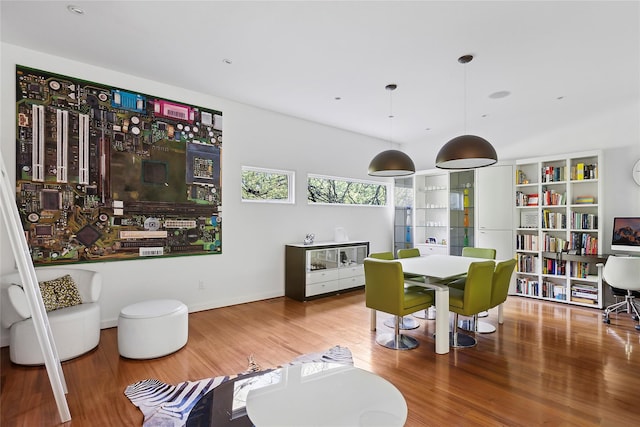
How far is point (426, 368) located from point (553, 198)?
3979 mm

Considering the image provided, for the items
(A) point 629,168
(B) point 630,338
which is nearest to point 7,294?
(B) point 630,338

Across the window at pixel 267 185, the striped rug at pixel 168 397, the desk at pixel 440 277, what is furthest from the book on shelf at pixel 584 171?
the striped rug at pixel 168 397

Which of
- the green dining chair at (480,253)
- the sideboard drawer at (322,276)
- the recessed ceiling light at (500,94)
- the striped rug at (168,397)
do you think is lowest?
the striped rug at (168,397)

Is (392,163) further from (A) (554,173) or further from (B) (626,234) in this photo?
(B) (626,234)

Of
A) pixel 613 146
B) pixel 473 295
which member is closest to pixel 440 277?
pixel 473 295

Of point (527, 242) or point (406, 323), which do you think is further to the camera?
point (527, 242)

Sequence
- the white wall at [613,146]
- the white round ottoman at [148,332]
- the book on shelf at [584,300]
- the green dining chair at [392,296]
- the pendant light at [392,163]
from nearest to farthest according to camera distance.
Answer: the white round ottoman at [148,332]
the green dining chair at [392,296]
the pendant light at [392,163]
the white wall at [613,146]
the book on shelf at [584,300]

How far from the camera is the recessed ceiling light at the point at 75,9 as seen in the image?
8.40 ft

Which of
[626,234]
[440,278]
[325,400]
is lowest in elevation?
[325,400]

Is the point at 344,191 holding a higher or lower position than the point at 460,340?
higher

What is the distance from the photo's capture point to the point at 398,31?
2.81m

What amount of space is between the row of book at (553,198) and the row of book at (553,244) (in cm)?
52

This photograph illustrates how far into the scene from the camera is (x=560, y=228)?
5.02m

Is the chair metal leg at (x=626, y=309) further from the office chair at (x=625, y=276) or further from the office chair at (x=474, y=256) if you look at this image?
the office chair at (x=474, y=256)
